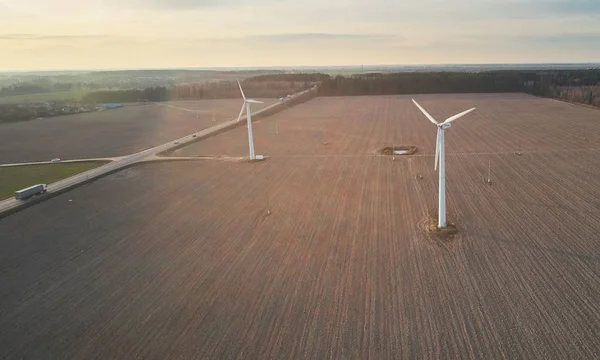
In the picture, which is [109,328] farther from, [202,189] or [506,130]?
[506,130]

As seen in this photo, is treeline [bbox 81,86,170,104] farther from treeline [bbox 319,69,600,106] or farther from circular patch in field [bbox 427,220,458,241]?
circular patch in field [bbox 427,220,458,241]

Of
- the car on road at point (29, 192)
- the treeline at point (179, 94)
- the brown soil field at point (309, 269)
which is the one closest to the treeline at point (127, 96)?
the treeline at point (179, 94)

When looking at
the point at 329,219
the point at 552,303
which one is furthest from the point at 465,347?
the point at 329,219

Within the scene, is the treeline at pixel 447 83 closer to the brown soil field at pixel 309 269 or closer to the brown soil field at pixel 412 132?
the brown soil field at pixel 412 132

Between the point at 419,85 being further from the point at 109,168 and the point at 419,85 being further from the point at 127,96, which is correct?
the point at 109,168

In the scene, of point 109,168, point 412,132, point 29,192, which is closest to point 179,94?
point 412,132
